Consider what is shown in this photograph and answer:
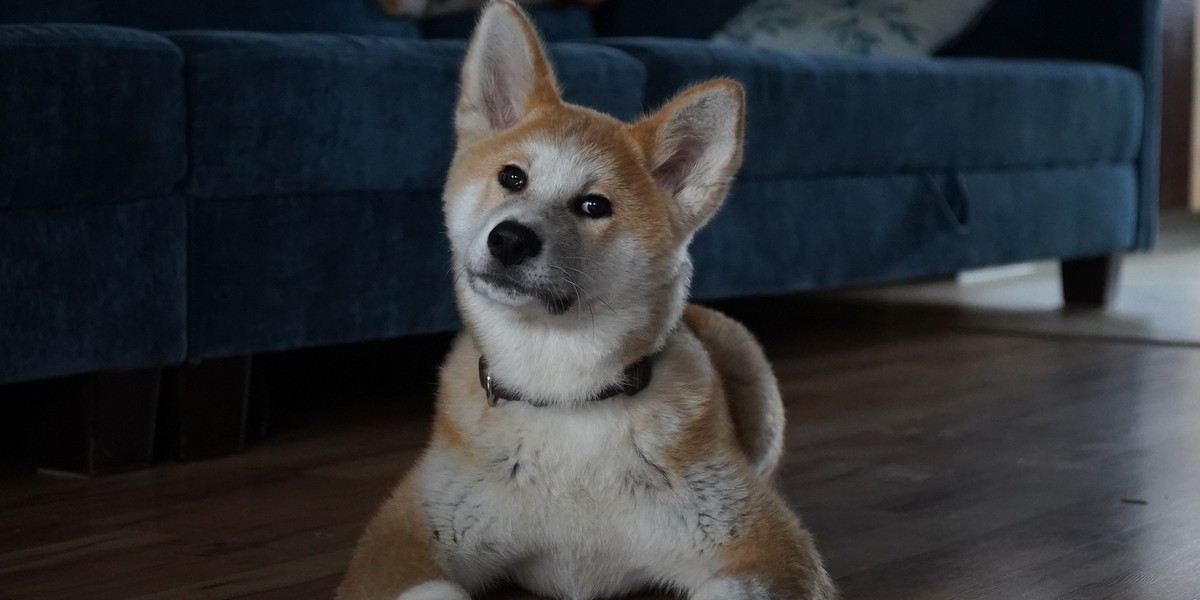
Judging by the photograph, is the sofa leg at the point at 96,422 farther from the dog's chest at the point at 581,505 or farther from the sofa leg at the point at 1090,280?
the sofa leg at the point at 1090,280

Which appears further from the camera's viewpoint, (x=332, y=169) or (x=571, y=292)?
(x=332, y=169)

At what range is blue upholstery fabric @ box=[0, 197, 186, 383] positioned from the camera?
6.37 ft

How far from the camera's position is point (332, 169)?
2291 mm

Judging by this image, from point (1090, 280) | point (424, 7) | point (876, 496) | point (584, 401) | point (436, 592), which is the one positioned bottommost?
point (1090, 280)

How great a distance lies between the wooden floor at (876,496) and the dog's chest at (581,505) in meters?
0.19

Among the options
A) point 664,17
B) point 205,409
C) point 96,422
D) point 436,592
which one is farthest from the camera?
point 664,17

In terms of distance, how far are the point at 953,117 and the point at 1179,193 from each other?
2.94 metres

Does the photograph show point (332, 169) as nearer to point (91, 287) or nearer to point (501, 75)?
point (91, 287)

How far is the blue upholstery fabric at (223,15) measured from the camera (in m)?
2.77

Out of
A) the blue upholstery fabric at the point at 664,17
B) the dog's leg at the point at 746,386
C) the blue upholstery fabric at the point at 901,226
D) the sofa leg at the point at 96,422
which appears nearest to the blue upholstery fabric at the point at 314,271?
the sofa leg at the point at 96,422

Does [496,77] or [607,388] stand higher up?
[496,77]

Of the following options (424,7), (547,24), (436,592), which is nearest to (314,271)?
(436,592)

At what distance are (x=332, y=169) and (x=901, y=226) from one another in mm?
1621

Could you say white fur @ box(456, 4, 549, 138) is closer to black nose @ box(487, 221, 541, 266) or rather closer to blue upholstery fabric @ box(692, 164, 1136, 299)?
black nose @ box(487, 221, 541, 266)
